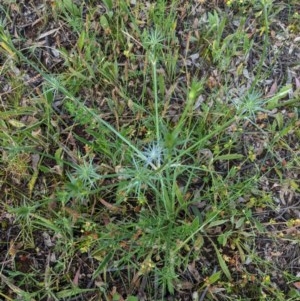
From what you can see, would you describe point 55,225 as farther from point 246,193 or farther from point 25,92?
point 246,193

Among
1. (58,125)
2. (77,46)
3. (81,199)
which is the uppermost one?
(77,46)

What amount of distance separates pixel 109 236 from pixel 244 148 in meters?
0.60

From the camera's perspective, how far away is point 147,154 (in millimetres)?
1703

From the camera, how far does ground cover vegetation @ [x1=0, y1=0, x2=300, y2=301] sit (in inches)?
65.4

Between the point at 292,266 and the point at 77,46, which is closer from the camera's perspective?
the point at 292,266

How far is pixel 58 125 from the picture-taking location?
185cm

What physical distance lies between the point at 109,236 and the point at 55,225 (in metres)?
0.19

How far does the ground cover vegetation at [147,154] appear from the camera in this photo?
65.4 inches

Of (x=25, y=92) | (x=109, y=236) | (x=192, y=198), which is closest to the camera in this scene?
(x=109, y=236)

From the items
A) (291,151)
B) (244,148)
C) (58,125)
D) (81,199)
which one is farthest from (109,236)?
(291,151)

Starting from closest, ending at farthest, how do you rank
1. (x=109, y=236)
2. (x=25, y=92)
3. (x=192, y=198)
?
(x=109, y=236)
(x=192, y=198)
(x=25, y=92)

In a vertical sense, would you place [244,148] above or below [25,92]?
below

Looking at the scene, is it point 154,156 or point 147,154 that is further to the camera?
point 147,154

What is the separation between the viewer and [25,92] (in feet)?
6.21
